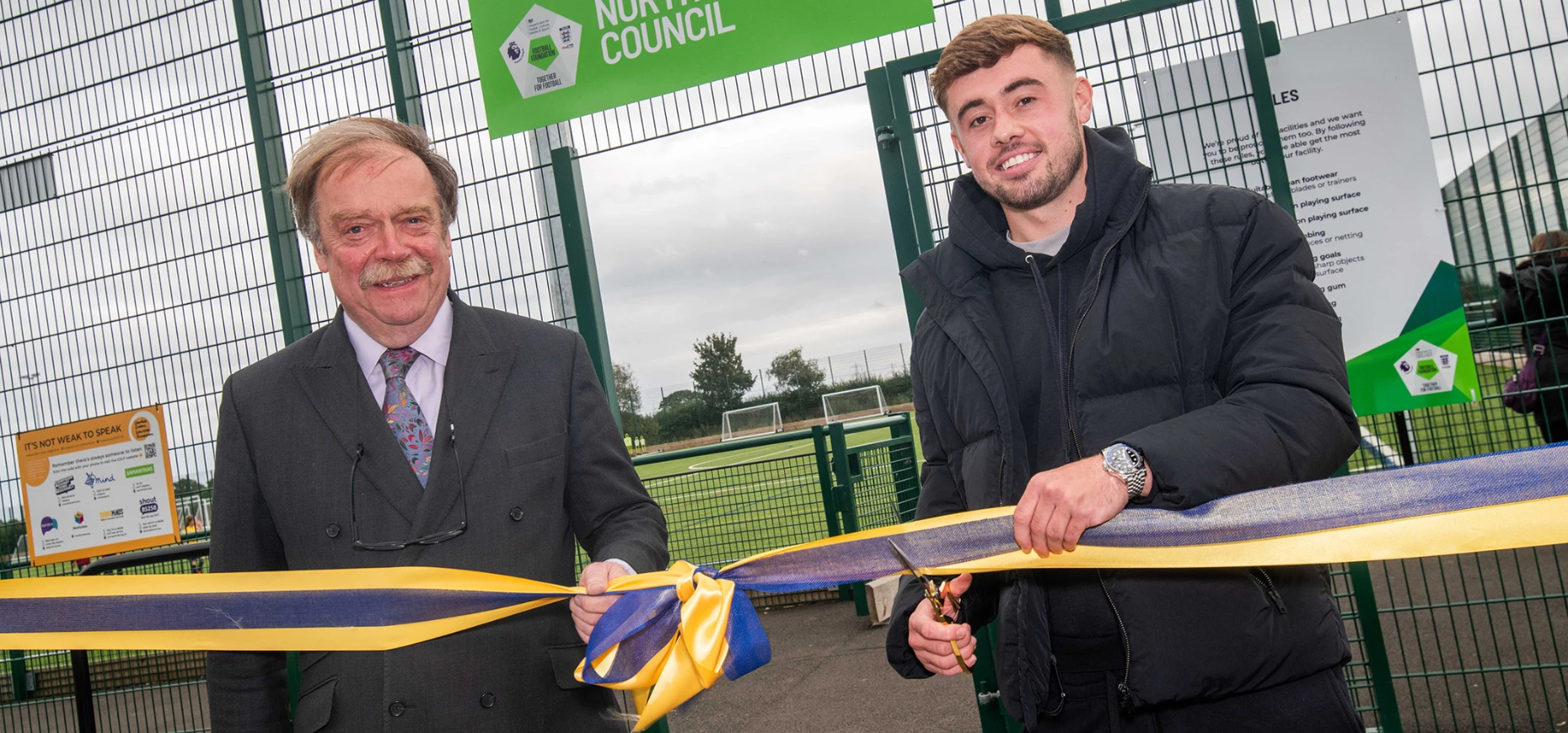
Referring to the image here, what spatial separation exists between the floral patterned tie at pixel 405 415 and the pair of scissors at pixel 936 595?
1013 millimetres

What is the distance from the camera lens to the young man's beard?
2.09m

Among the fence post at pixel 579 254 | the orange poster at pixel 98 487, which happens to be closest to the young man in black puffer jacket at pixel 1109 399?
the fence post at pixel 579 254

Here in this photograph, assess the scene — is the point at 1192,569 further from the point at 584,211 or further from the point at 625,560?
the point at 584,211

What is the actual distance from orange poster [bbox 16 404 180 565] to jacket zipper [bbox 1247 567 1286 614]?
5.61 metres

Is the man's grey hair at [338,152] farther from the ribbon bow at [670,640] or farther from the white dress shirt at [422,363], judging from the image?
the ribbon bow at [670,640]

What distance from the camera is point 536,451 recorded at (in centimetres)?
219

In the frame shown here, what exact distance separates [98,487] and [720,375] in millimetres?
53094

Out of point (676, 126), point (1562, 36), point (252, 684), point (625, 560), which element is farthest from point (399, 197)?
point (1562, 36)

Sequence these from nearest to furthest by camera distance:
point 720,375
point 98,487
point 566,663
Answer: point 566,663
point 98,487
point 720,375

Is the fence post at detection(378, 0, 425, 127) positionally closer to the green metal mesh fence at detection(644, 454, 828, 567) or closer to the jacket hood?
the jacket hood

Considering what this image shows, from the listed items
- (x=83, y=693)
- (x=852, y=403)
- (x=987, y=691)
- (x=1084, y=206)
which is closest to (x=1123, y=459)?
(x=1084, y=206)

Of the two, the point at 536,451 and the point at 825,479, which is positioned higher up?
the point at 536,451

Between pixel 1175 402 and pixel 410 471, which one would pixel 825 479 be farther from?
pixel 1175 402

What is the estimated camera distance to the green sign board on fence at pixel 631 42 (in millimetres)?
3420
